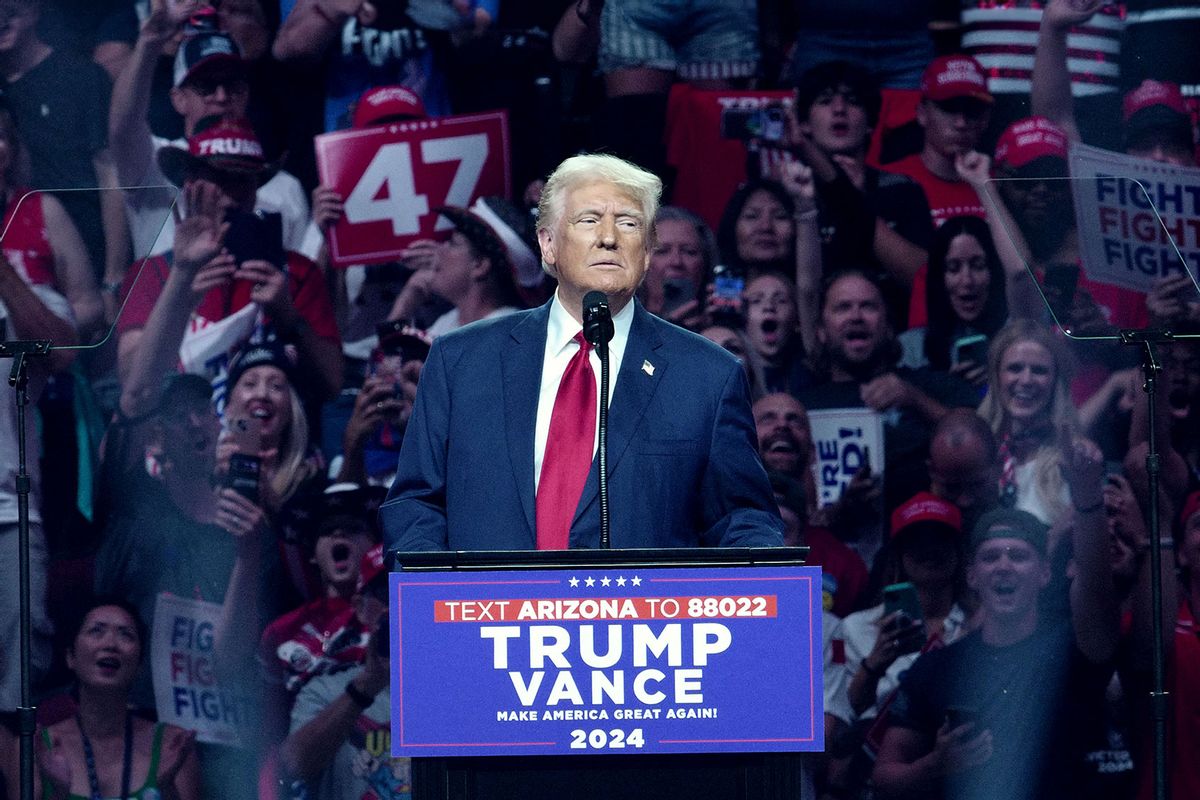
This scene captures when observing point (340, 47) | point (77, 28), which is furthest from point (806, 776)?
point (77, 28)

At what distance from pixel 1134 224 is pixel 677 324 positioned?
132 centimetres

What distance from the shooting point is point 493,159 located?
18.1 feet

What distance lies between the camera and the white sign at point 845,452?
5383mm

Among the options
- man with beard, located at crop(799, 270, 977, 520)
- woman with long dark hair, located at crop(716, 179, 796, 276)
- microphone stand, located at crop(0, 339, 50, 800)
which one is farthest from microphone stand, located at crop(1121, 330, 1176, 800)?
microphone stand, located at crop(0, 339, 50, 800)

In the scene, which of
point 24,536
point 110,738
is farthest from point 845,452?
point 24,536

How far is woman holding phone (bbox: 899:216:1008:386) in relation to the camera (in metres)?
5.41

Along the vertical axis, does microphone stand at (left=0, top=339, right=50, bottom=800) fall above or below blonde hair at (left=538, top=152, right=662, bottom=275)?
below

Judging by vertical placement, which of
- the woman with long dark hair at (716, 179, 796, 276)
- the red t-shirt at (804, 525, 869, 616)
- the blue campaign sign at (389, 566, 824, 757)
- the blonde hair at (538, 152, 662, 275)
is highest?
the woman with long dark hair at (716, 179, 796, 276)

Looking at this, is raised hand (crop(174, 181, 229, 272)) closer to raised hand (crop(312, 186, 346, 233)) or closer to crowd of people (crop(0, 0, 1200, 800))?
crowd of people (crop(0, 0, 1200, 800))

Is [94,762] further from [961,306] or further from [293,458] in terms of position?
[961,306]

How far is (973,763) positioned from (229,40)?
10.5 feet

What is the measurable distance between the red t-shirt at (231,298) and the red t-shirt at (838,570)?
1.62 meters

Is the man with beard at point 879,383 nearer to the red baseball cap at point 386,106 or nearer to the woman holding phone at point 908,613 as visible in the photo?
the woman holding phone at point 908,613

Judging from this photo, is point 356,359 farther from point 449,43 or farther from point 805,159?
point 805,159
